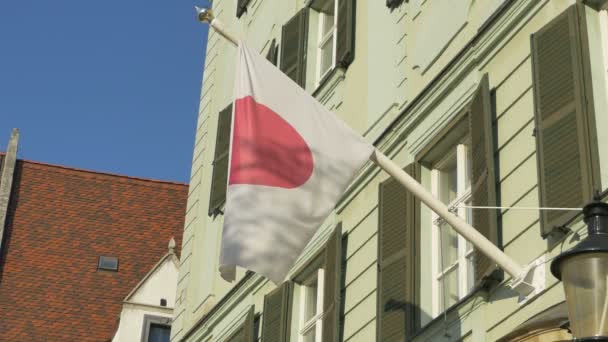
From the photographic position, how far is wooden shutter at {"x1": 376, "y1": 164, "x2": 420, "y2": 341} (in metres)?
11.2

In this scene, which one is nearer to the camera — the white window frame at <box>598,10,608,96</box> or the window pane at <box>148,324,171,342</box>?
the white window frame at <box>598,10,608,96</box>

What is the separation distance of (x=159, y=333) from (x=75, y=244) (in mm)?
3416

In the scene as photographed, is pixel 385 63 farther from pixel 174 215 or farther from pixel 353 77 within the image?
pixel 174 215

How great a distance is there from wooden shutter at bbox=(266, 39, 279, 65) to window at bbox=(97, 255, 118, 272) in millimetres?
9568

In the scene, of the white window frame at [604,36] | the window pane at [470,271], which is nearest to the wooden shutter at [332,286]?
the window pane at [470,271]

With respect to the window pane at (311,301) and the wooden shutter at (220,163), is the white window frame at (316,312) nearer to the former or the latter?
the window pane at (311,301)

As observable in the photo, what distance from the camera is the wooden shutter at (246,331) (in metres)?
14.6

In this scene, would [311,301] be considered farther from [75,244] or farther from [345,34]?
[75,244]

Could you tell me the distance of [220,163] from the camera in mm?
17141

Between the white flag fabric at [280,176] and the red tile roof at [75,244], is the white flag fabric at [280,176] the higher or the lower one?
the lower one

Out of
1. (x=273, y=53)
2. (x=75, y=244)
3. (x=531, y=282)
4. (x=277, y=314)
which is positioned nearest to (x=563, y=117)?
(x=531, y=282)

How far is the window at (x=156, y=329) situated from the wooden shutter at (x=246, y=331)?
312 inches

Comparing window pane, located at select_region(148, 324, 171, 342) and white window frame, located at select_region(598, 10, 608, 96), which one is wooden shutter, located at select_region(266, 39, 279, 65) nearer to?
white window frame, located at select_region(598, 10, 608, 96)

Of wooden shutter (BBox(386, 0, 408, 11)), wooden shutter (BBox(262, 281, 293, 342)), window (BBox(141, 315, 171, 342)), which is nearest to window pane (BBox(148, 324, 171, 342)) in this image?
window (BBox(141, 315, 171, 342))
